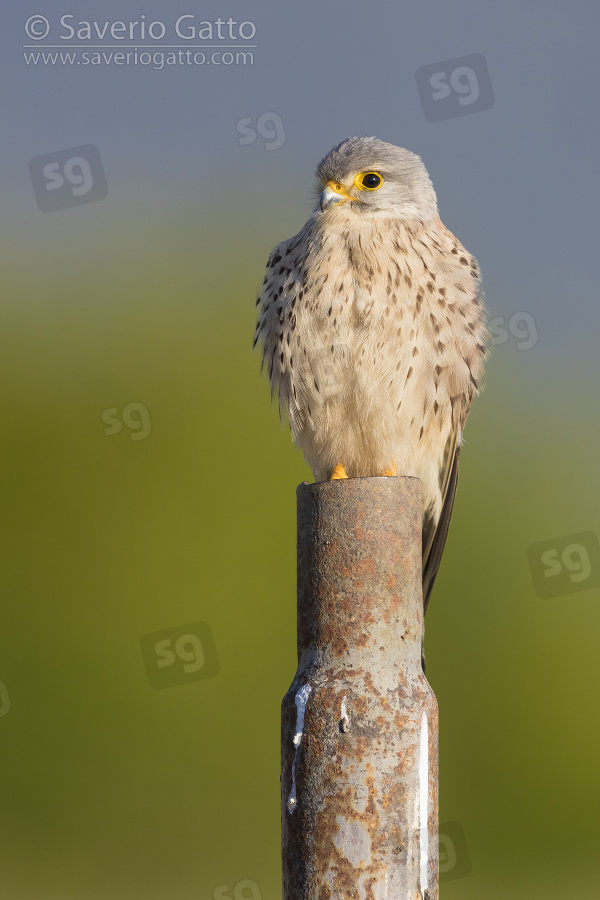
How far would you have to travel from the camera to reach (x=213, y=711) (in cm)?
1285

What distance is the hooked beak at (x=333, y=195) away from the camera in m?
4.56

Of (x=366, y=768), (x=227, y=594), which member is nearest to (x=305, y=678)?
(x=366, y=768)

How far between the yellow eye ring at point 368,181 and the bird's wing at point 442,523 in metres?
1.07

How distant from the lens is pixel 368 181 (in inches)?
183

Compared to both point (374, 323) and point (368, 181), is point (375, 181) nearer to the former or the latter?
point (368, 181)

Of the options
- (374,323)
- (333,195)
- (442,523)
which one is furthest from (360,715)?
(333,195)

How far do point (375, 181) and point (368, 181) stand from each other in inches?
1.1

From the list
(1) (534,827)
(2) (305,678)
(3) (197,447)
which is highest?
(3) (197,447)

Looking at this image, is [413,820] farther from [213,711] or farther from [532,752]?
[532,752]

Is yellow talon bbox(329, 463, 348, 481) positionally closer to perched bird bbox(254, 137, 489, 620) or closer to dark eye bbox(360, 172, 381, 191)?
perched bird bbox(254, 137, 489, 620)

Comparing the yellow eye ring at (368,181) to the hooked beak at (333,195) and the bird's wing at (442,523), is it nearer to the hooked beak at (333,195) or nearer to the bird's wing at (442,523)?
the hooked beak at (333,195)

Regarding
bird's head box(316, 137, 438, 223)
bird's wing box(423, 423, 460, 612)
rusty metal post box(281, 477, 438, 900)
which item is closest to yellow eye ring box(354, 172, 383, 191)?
bird's head box(316, 137, 438, 223)

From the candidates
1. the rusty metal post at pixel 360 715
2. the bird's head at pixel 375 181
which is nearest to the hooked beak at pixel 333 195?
the bird's head at pixel 375 181

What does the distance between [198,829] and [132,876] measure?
101cm
